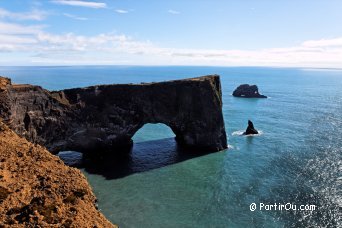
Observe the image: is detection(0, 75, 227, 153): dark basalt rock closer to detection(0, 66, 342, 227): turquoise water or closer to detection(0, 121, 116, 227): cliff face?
detection(0, 66, 342, 227): turquoise water

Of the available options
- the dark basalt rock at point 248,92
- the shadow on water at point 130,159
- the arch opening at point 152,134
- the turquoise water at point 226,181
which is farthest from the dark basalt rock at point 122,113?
the dark basalt rock at point 248,92

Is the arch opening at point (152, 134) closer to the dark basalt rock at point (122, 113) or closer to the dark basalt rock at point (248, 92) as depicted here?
the dark basalt rock at point (122, 113)

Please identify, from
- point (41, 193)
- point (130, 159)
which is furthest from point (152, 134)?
point (41, 193)

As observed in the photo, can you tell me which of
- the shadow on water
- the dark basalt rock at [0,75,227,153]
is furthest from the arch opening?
the dark basalt rock at [0,75,227,153]

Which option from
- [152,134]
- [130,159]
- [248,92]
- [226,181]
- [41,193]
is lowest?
[226,181]

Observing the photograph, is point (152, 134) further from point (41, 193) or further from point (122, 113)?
point (41, 193)

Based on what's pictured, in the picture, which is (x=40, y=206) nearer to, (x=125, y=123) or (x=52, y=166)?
(x=52, y=166)
